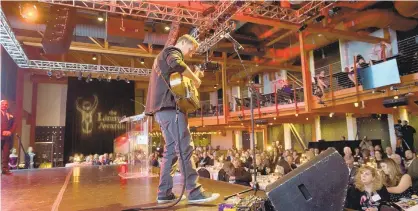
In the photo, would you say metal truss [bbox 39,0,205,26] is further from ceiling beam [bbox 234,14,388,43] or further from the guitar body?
the guitar body

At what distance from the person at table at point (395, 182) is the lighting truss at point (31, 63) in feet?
27.5

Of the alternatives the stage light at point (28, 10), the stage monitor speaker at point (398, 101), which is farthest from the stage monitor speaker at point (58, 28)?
the stage monitor speaker at point (398, 101)

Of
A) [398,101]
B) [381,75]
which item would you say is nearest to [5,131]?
[381,75]

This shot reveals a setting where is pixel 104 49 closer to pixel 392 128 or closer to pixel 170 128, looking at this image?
pixel 170 128

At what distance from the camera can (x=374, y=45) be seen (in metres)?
11.2

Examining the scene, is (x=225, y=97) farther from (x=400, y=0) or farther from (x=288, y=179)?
(x=288, y=179)

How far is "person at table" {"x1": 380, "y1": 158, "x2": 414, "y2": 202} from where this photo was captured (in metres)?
3.91

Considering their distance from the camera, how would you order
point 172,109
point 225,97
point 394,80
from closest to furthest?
point 172,109, point 394,80, point 225,97

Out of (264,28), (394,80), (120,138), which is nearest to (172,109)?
(394,80)

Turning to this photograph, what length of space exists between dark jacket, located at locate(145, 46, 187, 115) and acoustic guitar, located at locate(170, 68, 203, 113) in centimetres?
6

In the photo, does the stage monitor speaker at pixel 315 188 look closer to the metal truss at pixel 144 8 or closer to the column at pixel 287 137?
the metal truss at pixel 144 8

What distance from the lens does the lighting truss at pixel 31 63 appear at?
24.8ft

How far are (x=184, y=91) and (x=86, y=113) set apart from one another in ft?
48.5

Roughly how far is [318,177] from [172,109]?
1240 mm
